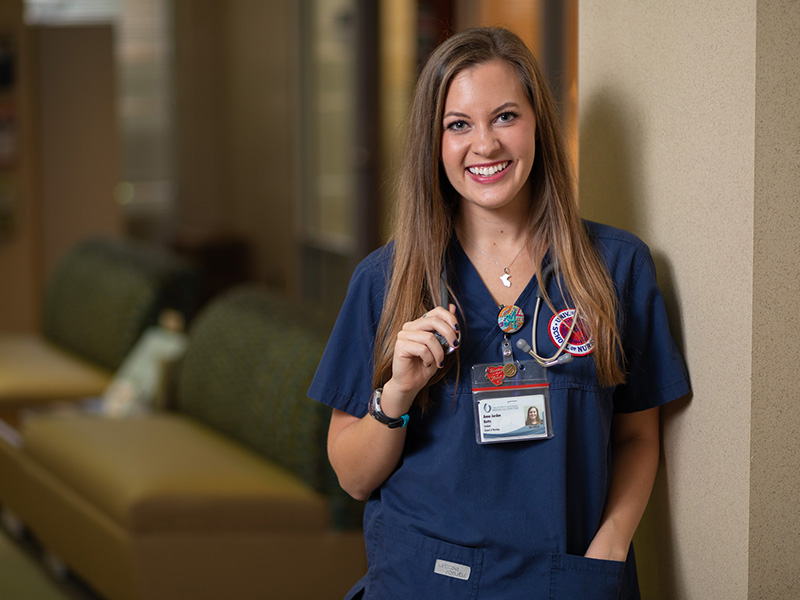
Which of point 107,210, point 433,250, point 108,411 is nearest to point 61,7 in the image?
point 107,210

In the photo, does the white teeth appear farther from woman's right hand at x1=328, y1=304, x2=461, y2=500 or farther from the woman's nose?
woman's right hand at x1=328, y1=304, x2=461, y2=500

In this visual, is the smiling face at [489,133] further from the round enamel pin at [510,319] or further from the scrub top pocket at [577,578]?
the scrub top pocket at [577,578]

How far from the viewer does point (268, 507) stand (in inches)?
121

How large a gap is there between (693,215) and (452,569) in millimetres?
639

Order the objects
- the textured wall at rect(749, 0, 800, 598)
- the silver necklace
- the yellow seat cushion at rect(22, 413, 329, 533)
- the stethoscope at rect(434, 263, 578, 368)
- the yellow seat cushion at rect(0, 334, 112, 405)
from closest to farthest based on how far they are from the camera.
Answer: the textured wall at rect(749, 0, 800, 598), the stethoscope at rect(434, 263, 578, 368), the silver necklace, the yellow seat cushion at rect(22, 413, 329, 533), the yellow seat cushion at rect(0, 334, 112, 405)

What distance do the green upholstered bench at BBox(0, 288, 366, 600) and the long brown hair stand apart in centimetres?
158

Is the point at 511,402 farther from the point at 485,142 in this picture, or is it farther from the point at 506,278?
the point at 485,142

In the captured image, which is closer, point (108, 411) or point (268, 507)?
point (268, 507)

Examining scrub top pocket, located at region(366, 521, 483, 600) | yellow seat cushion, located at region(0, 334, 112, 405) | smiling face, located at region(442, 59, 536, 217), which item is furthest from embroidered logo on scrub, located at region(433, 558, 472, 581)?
yellow seat cushion, located at region(0, 334, 112, 405)

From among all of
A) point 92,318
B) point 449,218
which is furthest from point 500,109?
point 92,318

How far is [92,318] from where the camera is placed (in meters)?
5.10

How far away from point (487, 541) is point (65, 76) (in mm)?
5734

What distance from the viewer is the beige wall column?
140 cm

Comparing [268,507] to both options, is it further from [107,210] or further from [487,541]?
[107,210]
